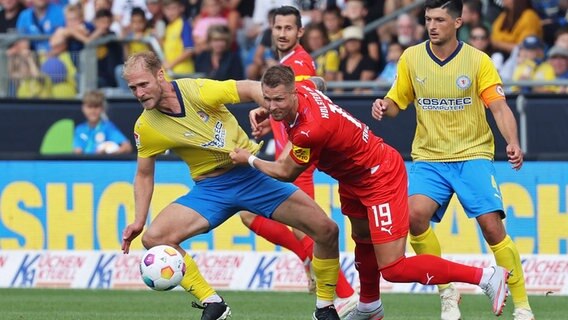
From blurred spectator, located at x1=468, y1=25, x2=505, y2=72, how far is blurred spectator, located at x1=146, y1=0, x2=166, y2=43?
4.62 metres

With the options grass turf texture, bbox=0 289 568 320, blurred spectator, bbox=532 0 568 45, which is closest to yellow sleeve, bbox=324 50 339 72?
blurred spectator, bbox=532 0 568 45

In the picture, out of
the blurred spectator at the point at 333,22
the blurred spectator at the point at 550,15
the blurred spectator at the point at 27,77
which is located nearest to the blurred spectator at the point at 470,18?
the blurred spectator at the point at 550,15

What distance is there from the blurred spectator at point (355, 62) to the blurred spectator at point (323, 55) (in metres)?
0.22

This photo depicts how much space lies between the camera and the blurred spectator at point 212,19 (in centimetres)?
1803

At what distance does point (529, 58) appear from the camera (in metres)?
15.9

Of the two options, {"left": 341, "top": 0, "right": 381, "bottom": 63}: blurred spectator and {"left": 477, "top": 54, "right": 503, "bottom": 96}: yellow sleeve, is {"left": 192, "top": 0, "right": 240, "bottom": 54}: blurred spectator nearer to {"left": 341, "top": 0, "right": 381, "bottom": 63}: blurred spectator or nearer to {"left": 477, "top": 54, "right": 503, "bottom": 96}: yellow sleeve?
→ {"left": 341, "top": 0, "right": 381, "bottom": 63}: blurred spectator

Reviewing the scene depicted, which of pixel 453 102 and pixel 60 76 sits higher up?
pixel 453 102

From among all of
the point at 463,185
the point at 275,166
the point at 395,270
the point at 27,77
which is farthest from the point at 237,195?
the point at 27,77

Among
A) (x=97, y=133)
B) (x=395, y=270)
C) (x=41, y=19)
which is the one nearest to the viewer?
(x=395, y=270)

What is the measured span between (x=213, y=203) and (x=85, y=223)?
→ 4808mm

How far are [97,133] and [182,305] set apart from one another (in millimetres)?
4079

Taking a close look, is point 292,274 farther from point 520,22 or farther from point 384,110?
point 520,22

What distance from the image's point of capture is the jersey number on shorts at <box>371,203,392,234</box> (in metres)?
8.95

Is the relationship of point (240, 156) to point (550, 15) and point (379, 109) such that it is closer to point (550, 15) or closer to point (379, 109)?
point (379, 109)
